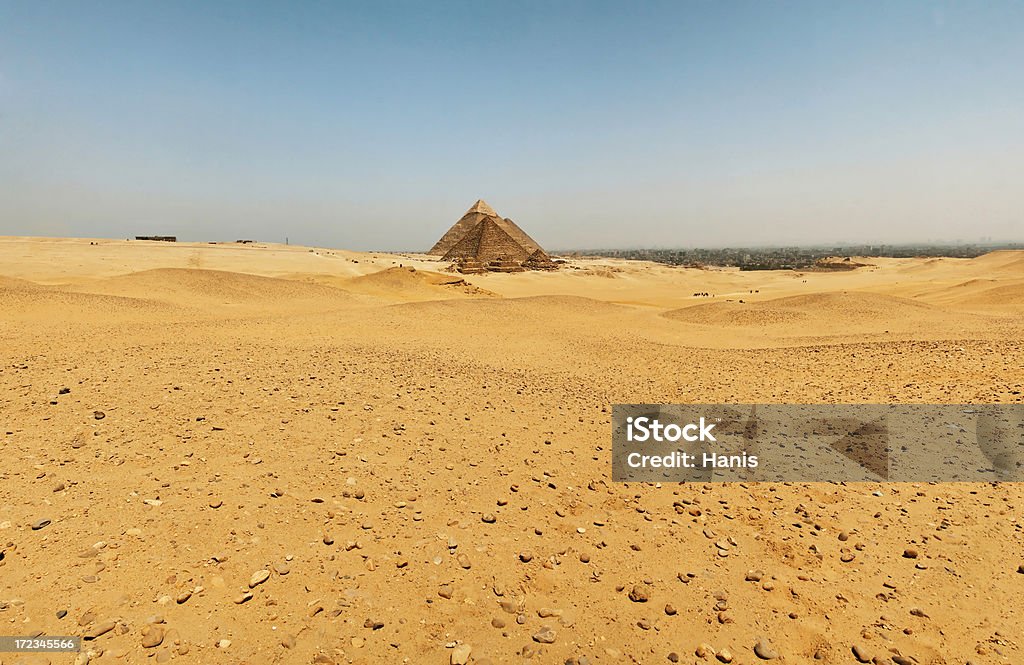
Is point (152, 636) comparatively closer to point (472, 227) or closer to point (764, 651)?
point (764, 651)

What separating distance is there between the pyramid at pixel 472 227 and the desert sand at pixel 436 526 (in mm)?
73727

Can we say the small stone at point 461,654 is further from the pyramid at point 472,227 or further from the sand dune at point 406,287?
the pyramid at point 472,227

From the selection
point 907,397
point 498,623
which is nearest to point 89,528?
point 498,623

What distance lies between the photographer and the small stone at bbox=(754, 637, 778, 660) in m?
2.97

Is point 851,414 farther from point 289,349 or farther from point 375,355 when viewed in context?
point 289,349

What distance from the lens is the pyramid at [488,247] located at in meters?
69.4

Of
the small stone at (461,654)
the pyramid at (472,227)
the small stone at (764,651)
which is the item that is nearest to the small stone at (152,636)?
the small stone at (461,654)

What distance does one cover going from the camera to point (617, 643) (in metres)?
3.04

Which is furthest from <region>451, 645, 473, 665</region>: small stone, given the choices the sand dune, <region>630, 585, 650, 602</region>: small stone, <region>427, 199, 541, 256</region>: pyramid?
<region>427, 199, 541, 256</region>: pyramid

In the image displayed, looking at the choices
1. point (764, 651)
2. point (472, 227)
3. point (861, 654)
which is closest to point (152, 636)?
Result: point (764, 651)

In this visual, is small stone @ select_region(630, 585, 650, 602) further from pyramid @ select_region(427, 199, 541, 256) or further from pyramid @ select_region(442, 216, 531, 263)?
pyramid @ select_region(427, 199, 541, 256)

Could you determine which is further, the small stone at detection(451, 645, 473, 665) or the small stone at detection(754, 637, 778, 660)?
the small stone at detection(754, 637, 778, 660)

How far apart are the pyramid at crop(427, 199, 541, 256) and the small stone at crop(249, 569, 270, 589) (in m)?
77.4

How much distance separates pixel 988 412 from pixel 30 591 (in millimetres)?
9667
